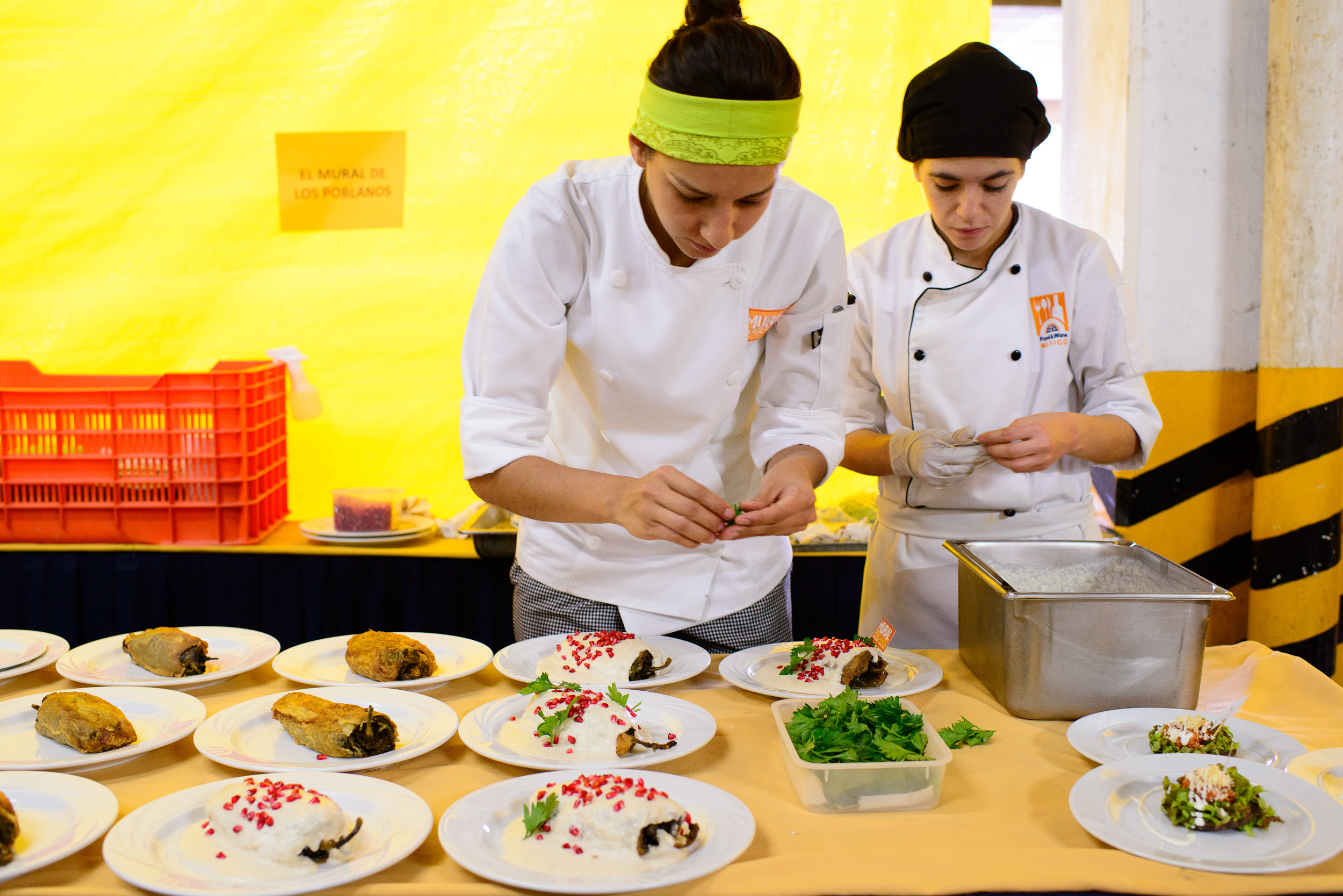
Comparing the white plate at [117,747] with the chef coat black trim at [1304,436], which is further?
the chef coat black trim at [1304,436]

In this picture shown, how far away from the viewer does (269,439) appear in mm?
3408

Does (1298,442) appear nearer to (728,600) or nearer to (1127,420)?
(1127,420)

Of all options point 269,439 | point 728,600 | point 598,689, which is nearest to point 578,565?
point 728,600

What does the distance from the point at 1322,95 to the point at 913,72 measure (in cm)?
126

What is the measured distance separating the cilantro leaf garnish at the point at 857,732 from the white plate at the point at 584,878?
139mm

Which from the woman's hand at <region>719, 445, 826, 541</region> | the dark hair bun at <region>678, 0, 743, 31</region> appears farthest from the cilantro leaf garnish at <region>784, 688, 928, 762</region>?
the dark hair bun at <region>678, 0, 743, 31</region>

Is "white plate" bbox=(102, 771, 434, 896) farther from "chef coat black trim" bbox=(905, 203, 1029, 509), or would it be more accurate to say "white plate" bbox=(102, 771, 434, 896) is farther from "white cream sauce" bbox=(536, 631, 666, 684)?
"chef coat black trim" bbox=(905, 203, 1029, 509)

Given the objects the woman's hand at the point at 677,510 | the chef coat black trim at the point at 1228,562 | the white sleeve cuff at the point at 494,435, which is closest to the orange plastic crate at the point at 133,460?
the white sleeve cuff at the point at 494,435

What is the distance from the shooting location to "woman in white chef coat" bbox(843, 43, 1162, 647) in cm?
221

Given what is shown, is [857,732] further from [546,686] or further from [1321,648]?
[1321,648]

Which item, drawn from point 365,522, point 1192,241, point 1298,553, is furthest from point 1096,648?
point 365,522

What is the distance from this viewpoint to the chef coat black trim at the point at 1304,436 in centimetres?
316

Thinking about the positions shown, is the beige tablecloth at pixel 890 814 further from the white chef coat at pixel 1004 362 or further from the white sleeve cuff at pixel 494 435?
the white chef coat at pixel 1004 362

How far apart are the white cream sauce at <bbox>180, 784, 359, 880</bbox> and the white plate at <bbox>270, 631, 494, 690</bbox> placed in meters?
0.47
